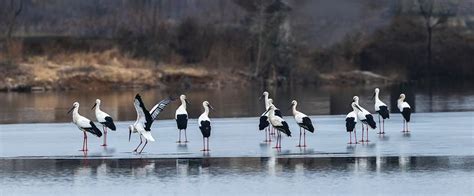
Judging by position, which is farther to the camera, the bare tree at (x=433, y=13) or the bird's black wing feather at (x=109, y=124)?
the bare tree at (x=433, y=13)

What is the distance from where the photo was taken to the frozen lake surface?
15.8m

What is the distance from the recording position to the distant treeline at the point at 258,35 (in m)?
A: 50.5

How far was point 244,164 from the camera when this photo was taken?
18.3 metres

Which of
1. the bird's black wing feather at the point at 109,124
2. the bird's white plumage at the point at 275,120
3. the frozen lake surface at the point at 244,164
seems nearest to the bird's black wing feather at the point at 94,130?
the frozen lake surface at the point at 244,164

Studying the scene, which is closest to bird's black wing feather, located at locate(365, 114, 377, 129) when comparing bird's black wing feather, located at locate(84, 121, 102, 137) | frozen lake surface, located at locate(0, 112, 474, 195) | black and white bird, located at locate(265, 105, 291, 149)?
frozen lake surface, located at locate(0, 112, 474, 195)

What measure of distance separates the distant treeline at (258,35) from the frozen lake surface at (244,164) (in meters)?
26.2

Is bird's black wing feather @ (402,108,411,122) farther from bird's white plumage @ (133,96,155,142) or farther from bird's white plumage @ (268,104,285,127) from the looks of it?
bird's white plumage @ (133,96,155,142)

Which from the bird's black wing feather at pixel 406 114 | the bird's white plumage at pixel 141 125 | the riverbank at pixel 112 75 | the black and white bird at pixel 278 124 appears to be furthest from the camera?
the riverbank at pixel 112 75

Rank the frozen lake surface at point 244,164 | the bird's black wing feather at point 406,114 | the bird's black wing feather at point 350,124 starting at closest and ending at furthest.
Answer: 1. the frozen lake surface at point 244,164
2. the bird's black wing feather at point 350,124
3. the bird's black wing feather at point 406,114

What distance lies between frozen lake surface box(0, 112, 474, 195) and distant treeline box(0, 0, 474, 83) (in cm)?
2616

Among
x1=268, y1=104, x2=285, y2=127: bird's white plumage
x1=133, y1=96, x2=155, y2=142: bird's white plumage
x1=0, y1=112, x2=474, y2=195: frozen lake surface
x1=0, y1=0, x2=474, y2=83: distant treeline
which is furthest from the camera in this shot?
x1=0, y1=0, x2=474, y2=83: distant treeline

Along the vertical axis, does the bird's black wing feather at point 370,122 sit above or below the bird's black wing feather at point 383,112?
below

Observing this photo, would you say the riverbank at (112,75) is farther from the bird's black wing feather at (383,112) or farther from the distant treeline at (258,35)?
the bird's black wing feather at (383,112)

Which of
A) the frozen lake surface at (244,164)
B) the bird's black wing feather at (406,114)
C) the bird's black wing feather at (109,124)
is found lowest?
the frozen lake surface at (244,164)
